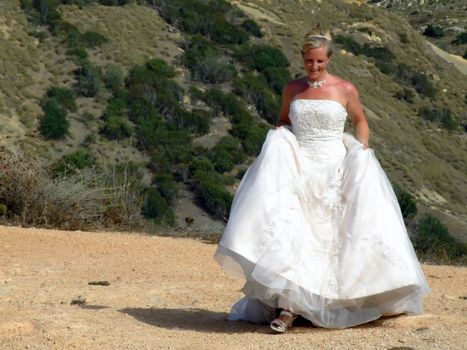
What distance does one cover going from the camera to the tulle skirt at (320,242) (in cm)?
681

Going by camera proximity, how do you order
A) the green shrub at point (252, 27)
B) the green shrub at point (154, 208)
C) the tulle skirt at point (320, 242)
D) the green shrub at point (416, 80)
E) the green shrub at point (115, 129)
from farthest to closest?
the green shrub at point (416, 80) → the green shrub at point (252, 27) → the green shrub at point (115, 129) → the green shrub at point (154, 208) → the tulle skirt at point (320, 242)

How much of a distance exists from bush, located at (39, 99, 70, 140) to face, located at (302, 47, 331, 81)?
102 ft

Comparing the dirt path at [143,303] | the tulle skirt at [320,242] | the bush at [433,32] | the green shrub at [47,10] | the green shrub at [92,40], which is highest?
the tulle skirt at [320,242]

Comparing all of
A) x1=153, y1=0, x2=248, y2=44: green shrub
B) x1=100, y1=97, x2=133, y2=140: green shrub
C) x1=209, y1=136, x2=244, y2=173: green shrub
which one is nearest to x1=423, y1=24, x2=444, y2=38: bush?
x1=153, y1=0, x2=248, y2=44: green shrub

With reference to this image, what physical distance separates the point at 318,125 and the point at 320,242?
0.86 meters

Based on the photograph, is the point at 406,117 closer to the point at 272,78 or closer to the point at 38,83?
the point at 272,78

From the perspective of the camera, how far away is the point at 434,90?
2459 inches

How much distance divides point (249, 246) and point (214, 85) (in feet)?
135

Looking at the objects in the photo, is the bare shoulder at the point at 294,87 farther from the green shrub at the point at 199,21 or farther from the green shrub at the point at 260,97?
the green shrub at the point at 199,21

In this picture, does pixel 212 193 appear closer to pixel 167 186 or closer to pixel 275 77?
pixel 167 186

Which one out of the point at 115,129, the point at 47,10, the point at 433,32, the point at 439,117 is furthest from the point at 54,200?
the point at 433,32

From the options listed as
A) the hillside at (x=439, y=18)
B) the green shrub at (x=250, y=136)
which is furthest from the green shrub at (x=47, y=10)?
the hillside at (x=439, y=18)

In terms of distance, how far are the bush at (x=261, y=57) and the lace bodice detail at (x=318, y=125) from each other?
1737 inches

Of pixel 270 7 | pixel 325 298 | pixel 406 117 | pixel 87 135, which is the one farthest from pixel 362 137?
pixel 270 7
